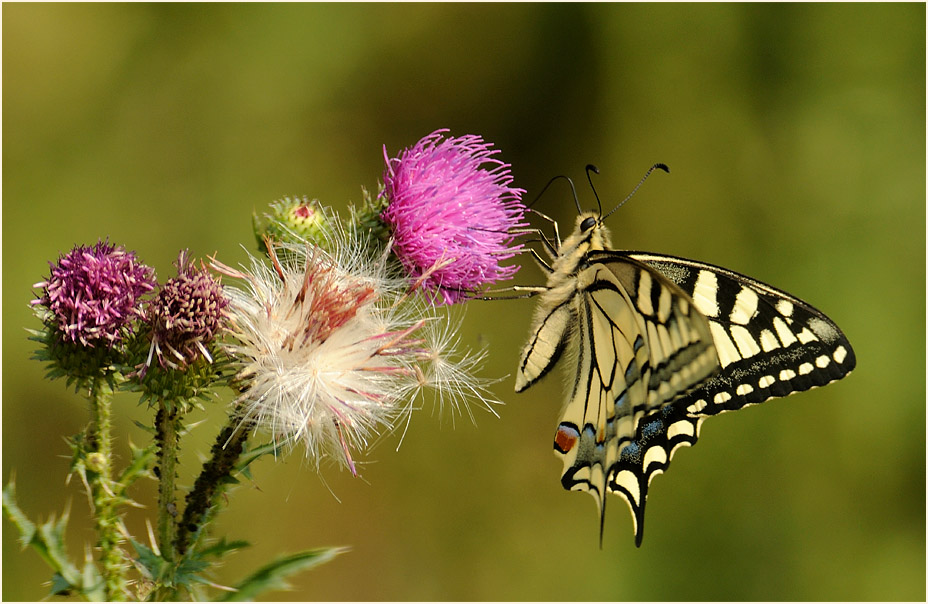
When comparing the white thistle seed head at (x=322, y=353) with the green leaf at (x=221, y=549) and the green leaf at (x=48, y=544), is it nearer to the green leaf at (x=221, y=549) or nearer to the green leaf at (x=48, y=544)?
the green leaf at (x=221, y=549)

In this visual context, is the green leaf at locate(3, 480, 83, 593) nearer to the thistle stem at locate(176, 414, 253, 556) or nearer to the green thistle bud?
the thistle stem at locate(176, 414, 253, 556)

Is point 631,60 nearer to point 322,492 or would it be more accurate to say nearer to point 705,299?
point 705,299

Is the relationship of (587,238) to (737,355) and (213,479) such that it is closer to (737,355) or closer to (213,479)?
(737,355)

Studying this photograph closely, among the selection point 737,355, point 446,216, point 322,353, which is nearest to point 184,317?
point 322,353

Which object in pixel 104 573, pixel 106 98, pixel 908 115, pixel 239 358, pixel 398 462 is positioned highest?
pixel 908 115

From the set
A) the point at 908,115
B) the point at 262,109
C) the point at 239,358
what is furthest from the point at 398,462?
the point at 908,115

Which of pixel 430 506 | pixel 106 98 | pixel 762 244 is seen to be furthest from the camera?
pixel 762 244
